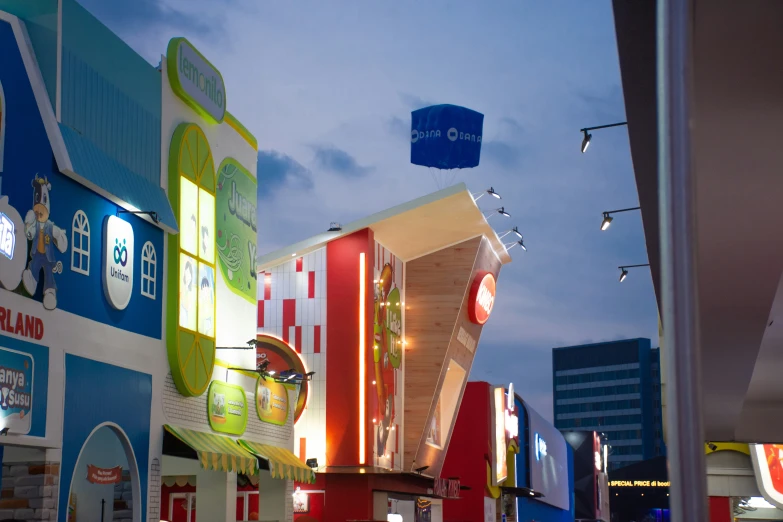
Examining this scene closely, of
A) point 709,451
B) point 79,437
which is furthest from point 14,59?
point 709,451

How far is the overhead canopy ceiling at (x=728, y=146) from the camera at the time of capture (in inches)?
159

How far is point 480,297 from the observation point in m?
26.7

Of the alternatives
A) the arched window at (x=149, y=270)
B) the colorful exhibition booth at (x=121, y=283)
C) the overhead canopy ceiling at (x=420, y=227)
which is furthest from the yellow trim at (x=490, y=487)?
the arched window at (x=149, y=270)

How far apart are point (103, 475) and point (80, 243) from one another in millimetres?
2656

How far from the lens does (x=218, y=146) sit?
→ 53.0 feet

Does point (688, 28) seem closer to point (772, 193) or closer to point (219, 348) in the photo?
point (772, 193)

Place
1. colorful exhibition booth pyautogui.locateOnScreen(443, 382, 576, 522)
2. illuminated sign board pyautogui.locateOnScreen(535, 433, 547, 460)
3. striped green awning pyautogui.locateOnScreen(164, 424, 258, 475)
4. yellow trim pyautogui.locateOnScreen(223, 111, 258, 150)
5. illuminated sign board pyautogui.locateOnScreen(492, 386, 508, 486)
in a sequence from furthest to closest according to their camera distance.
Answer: illuminated sign board pyautogui.locateOnScreen(535, 433, 547, 460), illuminated sign board pyautogui.locateOnScreen(492, 386, 508, 486), colorful exhibition booth pyautogui.locateOnScreen(443, 382, 576, 522), yellow trim pyautogui.locateOnScreen(223, 111, 258, 150), striped green awning pyautogui.locateOnScreen(164, 424, 258, 475)

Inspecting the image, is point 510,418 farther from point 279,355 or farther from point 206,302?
point 206,302

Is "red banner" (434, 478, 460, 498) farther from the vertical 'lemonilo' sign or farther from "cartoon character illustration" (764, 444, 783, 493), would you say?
the vertical 'lemonilo' sign

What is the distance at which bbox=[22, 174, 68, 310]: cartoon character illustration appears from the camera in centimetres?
1055

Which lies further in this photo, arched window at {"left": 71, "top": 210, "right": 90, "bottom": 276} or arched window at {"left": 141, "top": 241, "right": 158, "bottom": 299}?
arched window at {"left": 141, "top": 241, "right": 158, "bottom": 299}

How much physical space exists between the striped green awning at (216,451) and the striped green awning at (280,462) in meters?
0.49

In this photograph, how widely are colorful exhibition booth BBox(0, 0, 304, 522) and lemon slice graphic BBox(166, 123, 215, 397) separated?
30 mm

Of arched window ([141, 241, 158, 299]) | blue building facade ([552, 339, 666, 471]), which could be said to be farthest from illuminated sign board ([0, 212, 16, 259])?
blue building facade ([552, 339, 666, 471])
